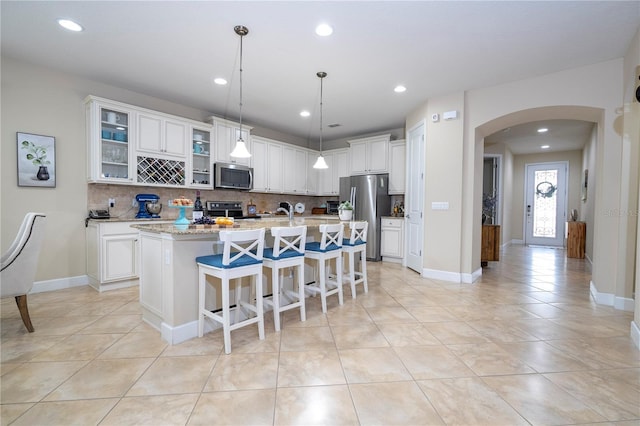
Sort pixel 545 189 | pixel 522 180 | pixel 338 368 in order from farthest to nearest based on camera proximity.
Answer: pixel 522 180, pixel 545 189, pixel 338 368

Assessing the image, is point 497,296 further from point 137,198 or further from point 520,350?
point 137,198

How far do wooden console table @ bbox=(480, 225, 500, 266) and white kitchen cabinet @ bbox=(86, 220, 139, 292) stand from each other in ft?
18.0

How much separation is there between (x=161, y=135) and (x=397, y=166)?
407 centimetres

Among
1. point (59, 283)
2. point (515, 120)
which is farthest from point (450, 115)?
point (59, 283)

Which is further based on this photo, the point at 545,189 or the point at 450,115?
the point at 545,189

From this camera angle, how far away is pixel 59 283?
3.60 m

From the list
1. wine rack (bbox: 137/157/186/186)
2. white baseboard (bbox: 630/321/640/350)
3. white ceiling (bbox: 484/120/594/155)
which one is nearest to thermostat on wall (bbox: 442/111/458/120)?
white ceiling (bbox: 484/120/594/155)

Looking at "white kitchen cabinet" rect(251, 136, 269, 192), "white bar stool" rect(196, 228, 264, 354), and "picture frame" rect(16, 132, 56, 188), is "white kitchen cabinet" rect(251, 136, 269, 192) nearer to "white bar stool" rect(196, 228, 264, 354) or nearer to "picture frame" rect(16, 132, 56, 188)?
"picture frame" rect(16, 132, 56, 188)

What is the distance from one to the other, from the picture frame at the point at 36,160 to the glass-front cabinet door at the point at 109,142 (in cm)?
37

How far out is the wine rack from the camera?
4008 millimetres

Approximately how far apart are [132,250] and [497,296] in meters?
4.65

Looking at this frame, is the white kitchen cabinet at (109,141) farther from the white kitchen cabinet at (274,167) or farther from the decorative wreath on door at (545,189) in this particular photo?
the decorative wreath on door at (545,189)

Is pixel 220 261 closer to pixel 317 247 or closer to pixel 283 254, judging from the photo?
pixel 283 254

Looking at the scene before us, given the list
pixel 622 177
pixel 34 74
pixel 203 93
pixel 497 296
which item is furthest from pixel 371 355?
pixel 34 74
